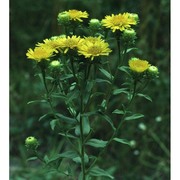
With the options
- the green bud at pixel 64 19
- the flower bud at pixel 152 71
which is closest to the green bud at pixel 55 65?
the green bud at pixel 64 19

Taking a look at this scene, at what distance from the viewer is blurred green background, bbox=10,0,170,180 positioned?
3146 mm

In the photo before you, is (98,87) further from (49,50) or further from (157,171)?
(49,50)

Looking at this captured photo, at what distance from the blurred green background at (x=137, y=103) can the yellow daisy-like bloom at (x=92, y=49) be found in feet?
4.39

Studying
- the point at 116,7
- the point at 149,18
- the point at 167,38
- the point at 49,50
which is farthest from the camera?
the point at 116,7

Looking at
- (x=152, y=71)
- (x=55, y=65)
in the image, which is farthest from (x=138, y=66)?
(x=55, y=65)

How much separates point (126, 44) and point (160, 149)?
67.2 inches

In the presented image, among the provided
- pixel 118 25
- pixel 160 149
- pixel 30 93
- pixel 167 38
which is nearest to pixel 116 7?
pixel 167 38

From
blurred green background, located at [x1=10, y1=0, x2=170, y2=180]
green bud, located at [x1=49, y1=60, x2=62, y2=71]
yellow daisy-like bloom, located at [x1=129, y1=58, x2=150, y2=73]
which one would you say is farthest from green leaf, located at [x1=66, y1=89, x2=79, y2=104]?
blurred green background, located at [x1=10, y1=0, x2=170, y2=180]

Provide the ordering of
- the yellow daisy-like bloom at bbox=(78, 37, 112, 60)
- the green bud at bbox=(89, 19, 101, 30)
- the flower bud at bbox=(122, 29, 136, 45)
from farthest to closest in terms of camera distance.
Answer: the green bud at bbox=(89, 19, 101, 30) < the flower bud at bbox=(122, 29, 136, 45) < the yellow daisy-like bloom at bbox=(78, 37, 112, 60)

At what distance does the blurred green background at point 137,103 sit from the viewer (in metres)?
3.15

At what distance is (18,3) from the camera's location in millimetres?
4211

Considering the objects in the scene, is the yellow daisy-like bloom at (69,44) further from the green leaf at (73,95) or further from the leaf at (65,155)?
the leaf at (65,155)

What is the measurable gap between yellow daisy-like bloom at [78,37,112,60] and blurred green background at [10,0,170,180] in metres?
1.34

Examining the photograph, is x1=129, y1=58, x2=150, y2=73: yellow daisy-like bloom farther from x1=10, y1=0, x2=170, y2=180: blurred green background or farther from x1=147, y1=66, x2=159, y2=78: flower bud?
x1=10, y1=0, x2=170, y2=180: blurred green background
